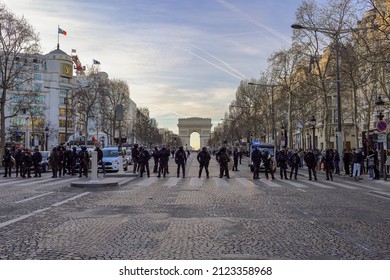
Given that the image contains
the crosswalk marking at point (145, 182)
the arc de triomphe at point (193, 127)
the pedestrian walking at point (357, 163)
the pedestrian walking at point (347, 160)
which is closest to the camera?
the crosswalk marking at point (145, 182)

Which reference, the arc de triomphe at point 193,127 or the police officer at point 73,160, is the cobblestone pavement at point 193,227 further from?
the arc de triomphe at point 193,127

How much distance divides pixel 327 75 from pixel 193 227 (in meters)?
36.4

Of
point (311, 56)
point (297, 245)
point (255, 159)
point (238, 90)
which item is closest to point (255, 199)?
point (297, 245)

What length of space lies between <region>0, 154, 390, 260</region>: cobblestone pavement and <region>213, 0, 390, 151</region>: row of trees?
41.6ft

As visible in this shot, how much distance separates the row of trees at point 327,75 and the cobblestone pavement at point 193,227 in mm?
12680

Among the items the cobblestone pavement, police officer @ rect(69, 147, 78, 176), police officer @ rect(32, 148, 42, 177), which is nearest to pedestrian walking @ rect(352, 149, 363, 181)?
the cobblestone pavement

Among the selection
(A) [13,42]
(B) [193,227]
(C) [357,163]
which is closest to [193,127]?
(A) [13,42]

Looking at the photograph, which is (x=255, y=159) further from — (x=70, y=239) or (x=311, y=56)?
(x=311, y=56)

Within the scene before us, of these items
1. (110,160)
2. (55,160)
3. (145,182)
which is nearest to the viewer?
(145,182)

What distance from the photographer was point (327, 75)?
41.1 meters

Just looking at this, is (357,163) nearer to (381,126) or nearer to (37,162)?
(381,126)

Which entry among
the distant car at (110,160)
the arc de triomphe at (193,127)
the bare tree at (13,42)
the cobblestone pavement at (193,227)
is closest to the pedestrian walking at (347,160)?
the cobblestone pavement at (193,227)

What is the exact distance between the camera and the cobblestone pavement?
19.8ft

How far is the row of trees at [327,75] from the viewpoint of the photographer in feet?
88.1
